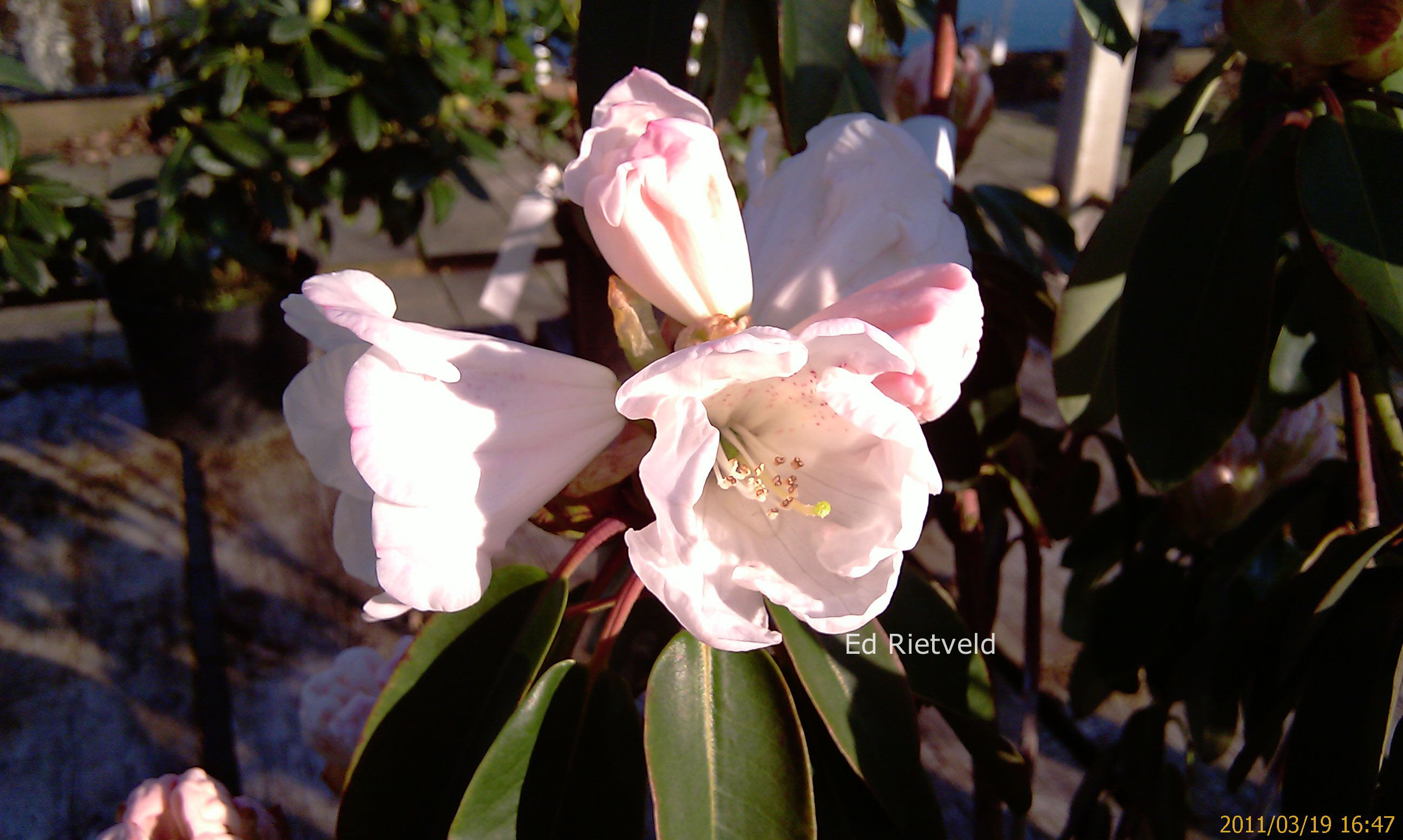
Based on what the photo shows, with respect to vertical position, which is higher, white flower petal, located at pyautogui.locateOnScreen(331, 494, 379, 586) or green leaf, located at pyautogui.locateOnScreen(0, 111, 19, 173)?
white flower petal, located at pyautogui.locateOnScreen(331, 494, 379, 586)

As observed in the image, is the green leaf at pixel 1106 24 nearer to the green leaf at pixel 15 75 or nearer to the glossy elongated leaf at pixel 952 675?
the glossy elongated leaf at pixel 952 675

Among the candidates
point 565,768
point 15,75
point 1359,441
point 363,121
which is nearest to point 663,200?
point 565,768

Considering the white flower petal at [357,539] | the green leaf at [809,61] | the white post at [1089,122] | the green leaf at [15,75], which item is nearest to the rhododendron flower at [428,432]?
the white flower petal at [357,539]

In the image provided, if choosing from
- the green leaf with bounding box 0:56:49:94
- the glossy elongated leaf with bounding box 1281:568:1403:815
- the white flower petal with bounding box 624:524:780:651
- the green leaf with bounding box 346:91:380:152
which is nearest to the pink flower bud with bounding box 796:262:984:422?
the white flower petal with bounding box 624:524:780:651

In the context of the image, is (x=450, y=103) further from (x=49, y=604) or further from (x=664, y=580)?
(x=664, y=580)

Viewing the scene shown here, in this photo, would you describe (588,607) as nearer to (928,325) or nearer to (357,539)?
(357,539)

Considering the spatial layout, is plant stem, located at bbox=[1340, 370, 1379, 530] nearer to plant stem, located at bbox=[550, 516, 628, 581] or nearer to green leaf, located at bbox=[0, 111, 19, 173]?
plant stem, located at bbox=[550, 516, 628, 581]
